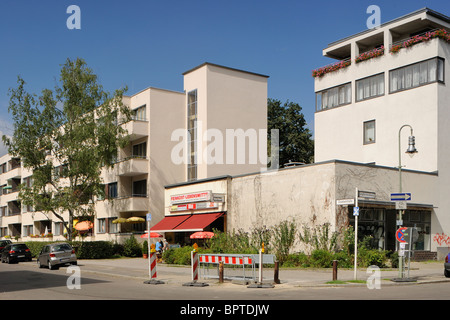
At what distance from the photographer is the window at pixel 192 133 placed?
45.6 m

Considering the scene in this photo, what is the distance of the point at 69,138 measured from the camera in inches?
1660

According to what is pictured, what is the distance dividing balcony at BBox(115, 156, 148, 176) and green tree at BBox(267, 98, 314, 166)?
21442mm

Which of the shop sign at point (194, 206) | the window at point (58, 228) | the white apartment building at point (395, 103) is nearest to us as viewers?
the white apartment building at point (395, 103)

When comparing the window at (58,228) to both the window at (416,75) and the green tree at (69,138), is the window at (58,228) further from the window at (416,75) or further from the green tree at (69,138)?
the window at (416,75)

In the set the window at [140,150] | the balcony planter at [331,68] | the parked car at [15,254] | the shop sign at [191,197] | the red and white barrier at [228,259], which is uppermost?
the balcony planter at [331,68]

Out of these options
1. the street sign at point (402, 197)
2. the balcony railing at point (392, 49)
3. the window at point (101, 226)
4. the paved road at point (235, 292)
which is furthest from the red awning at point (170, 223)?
the street sign at point (402, 197)

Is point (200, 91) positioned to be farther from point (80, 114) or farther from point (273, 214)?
point (273, 214)

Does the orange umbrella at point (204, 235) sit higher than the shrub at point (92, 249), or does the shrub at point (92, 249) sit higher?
the orange umbrella at point (204, 235)

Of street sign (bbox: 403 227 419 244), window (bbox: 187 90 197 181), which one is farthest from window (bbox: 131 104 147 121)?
street sign (bbox: 403 227 419 244)

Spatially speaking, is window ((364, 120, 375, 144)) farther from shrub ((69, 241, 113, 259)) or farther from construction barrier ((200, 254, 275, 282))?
shrub ((69, 241, 113, 259))

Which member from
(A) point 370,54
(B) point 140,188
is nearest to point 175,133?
(B) point 140,188

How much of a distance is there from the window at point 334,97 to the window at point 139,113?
50.5 ft

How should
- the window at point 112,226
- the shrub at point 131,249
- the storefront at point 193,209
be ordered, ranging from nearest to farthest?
the storefront at point 193,209, the shrub at point 131,249, the window at point 112,226
